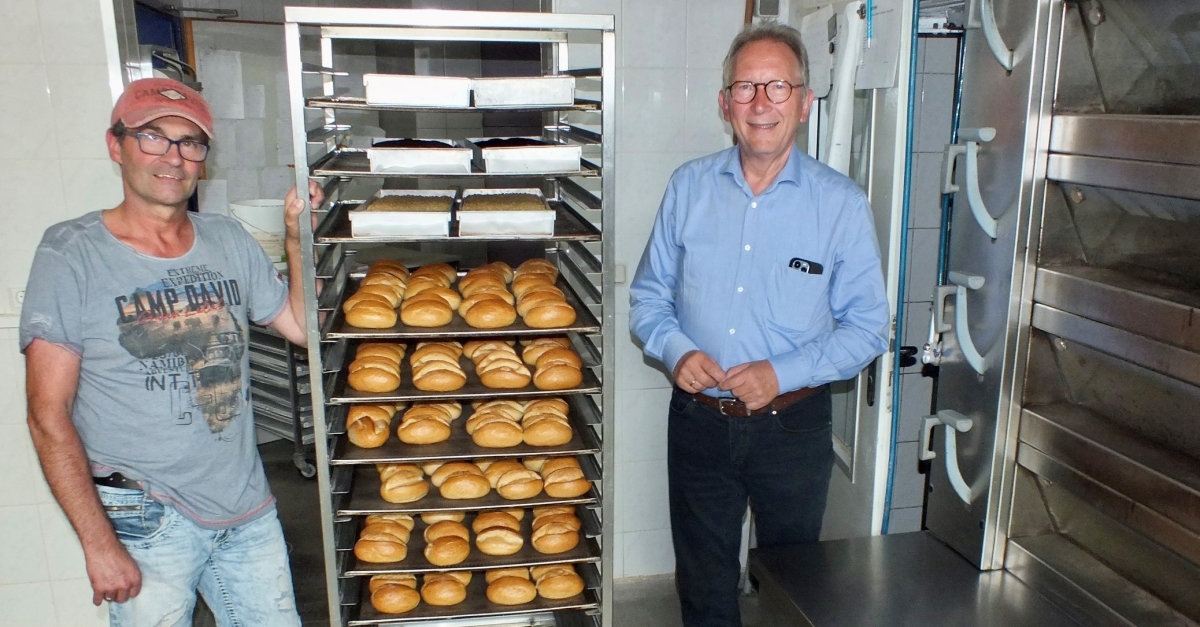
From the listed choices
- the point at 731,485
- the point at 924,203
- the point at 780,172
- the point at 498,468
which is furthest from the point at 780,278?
the point at 924,203

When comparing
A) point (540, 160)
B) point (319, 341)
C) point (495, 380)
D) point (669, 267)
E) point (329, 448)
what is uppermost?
point (540, 160)

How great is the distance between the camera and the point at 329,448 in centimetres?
195

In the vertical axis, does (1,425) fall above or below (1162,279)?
below

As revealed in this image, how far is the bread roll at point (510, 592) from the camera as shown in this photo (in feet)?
6.88

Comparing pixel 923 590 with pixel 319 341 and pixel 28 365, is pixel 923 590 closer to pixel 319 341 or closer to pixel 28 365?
pixel 319 341

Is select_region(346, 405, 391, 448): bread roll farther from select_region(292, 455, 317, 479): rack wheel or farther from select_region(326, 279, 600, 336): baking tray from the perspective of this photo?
select_region(292, 455, 317, 479): rack wheel

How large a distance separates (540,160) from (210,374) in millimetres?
890

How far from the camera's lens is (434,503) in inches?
80.9

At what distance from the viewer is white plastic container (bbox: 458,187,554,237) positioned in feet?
6.12

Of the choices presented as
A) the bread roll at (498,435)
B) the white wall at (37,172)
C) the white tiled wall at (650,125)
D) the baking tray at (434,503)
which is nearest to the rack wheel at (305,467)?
the white wall at (37,172)

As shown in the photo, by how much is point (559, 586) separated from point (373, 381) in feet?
2.40

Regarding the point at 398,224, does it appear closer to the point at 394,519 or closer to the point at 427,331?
the point at 427,331

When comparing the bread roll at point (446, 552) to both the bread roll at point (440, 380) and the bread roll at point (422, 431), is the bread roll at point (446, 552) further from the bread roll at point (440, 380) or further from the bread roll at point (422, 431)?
the bread roll at point (440, 380)

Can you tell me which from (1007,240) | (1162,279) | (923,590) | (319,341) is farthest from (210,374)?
(1162,279)
